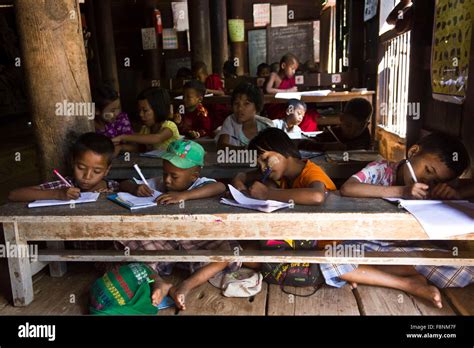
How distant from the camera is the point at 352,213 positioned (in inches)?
73.5

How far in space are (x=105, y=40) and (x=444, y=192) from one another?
8.25m

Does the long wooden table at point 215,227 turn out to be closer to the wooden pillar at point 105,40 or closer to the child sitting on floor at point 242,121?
the child sitting on floor at point 242,121

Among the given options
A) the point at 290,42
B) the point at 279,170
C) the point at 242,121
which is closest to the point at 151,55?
the point at 290,42

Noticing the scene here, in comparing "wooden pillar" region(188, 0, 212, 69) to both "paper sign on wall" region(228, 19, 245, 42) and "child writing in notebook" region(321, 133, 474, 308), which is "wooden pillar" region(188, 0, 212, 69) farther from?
"child writing in notebook" region(321, 133, 474, 308)

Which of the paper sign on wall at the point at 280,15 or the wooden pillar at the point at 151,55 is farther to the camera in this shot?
the paper sign on wall at the point at 280,15

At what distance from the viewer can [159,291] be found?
2074 mm

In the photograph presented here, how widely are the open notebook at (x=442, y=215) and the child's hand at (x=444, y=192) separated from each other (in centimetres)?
6

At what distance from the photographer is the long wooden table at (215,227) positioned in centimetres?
188

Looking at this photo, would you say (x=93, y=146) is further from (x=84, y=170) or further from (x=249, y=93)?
(x=249, y=93)

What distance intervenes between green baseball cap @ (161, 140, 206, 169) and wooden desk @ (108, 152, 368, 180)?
0.67 metres

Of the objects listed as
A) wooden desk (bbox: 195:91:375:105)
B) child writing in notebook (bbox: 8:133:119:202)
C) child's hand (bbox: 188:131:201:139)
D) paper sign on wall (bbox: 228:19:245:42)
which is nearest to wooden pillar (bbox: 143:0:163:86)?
paper sign on wall (bbox: 228:19:245:42)

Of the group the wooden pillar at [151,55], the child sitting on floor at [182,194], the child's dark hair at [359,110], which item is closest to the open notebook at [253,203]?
the child sitting on floor at [182,194]

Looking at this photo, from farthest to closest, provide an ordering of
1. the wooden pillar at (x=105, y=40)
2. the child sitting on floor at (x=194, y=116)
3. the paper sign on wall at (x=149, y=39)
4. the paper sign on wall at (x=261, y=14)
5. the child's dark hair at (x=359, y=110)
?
the paper sign on wall at (x=261, y=14), the paper sign on wall at (x=149, y=39), the wooden pillar at (x=105, y=40), the child sitting on floor at (x=194, y=116), the child's dark hair at (x=359, y=110)

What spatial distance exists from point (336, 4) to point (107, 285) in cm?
1010
